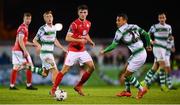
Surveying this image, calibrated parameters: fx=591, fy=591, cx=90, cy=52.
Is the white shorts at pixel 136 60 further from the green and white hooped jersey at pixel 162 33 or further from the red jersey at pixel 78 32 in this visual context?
the green and white hooped jersey at pixel 162 33

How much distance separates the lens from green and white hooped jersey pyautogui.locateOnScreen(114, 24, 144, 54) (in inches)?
599

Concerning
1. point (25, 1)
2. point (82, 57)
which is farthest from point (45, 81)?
point (82, 57)

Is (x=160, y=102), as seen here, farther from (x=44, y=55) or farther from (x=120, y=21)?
(x=44, y=55)

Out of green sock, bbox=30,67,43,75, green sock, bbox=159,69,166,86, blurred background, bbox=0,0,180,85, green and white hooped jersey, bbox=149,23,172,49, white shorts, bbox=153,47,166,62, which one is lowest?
green sock, bbox=159,69,166,86

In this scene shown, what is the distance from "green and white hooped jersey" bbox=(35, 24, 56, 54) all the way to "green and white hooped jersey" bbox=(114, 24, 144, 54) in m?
2.54

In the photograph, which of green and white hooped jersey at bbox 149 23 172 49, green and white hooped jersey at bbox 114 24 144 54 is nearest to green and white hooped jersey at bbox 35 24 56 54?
green and white hooped jersey at bbox 114 24 144 54

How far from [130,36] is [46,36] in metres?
2.90

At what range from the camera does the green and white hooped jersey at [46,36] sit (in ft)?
55.7

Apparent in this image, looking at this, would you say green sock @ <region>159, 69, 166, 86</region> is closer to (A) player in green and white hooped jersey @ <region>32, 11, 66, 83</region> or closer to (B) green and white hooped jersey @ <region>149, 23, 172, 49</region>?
(B) green and white hooped jersey @ <region>149, 23, 172, 49</region>

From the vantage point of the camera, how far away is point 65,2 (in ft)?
94.6

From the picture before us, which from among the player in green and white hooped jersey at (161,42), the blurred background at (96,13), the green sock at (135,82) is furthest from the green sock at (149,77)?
the blurred background at (96,13)

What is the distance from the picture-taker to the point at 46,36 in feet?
56.0

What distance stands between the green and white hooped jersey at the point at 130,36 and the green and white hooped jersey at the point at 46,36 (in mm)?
2542

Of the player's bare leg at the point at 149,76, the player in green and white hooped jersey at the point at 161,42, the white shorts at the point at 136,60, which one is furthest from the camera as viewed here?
the player in green and white hooped jersey at the point at 161,42
